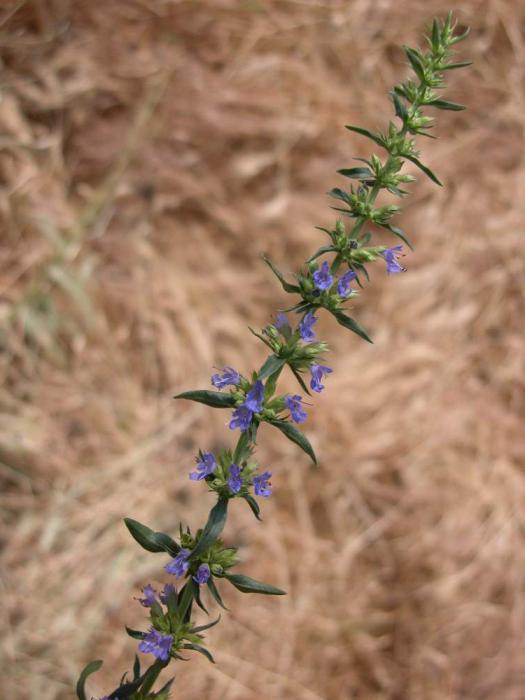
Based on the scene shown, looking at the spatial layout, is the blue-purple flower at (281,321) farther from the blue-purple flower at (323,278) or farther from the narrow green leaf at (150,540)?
the narrow green leaf at (150,540)

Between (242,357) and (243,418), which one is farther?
(242,357)

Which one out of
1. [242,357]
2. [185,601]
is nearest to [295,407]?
[185,601]

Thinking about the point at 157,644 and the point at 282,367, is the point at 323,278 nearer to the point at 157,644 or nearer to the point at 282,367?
the point at 282,367

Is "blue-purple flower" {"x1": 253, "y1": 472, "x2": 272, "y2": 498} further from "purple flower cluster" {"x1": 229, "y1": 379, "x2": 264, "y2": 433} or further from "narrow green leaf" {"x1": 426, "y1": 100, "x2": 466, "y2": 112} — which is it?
"narrow green leaf" {"x1": 426, "y1": 100, "x2": 466, "y2": 112}

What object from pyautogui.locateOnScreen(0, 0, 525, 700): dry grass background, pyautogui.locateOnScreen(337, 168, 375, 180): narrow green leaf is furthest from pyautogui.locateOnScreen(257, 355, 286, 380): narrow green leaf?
pyautogui.locateOnScreen(0, 0, 525, 700): dry grass background

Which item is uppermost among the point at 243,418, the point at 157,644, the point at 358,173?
the point at 358,173

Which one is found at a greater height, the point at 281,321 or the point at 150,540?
the point at 281,321

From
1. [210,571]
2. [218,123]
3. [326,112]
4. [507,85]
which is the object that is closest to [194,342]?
[218,123]
